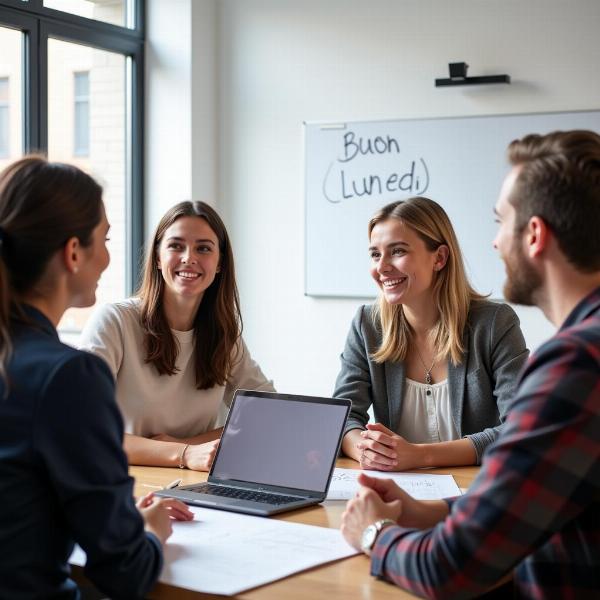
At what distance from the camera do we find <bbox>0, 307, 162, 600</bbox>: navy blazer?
4.22 ft

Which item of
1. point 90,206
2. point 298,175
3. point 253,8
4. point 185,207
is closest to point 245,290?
point 298,175

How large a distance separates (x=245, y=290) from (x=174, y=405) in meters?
2.05

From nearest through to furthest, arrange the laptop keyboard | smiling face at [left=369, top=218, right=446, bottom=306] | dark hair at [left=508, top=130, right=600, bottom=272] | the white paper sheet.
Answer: dark hair at [left=508, top=130, right=600, bottom=272] → the white paper sheet → the laptop keyboard → smiling face at [left=369, top=218, right=446, bottom=306]

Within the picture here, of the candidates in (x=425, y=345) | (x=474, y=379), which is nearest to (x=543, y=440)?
(x=474, y=379)

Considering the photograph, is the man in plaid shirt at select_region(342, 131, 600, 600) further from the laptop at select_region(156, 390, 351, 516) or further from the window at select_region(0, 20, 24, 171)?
the window at select_region(0, 20, 24, 171)

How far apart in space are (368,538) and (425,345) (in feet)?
3.74

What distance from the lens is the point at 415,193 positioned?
4168mm

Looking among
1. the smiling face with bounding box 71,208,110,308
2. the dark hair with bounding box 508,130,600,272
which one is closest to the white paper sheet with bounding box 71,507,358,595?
the smiling face with bounding box 71,208,110,308

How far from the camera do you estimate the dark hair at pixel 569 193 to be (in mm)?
1330

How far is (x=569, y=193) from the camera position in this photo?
1334 mm

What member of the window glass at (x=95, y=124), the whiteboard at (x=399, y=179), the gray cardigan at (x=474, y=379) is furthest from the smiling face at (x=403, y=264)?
the window glass at (x=95, y=124)

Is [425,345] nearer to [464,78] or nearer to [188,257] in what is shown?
[188,257]

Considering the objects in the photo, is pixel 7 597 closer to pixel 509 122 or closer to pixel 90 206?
pixel 90 206

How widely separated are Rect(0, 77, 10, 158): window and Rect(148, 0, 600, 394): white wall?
0.82 metres
